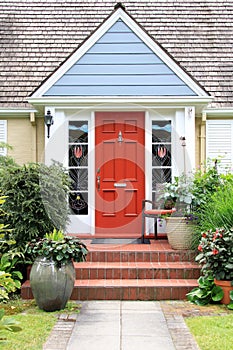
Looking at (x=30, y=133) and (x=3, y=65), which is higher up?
(x=3, y=65)

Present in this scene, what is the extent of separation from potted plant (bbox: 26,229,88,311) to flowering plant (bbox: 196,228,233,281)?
1.74 m

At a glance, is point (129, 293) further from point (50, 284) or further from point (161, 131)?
point (161, 131)

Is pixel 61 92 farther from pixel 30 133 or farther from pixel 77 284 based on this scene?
pixel 77 284

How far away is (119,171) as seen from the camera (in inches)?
369

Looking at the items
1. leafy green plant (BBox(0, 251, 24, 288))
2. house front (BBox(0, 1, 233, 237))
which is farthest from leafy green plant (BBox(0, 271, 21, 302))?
house front (BBox(0, 1, 233, 237))

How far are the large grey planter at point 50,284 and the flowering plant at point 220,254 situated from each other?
1932mm

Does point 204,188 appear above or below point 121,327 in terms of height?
above

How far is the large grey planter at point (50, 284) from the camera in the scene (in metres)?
6.11

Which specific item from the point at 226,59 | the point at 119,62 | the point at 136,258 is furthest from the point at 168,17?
the point at 136,258

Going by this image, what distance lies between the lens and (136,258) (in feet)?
25.0

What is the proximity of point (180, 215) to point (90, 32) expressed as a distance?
5768 mm

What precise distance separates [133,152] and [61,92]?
1841 millimetres

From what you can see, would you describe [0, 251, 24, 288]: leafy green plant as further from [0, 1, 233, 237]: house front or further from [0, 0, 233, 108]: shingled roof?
[0, 0, 233, 108]: shingled roof

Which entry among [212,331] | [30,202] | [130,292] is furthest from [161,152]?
[212,331]
